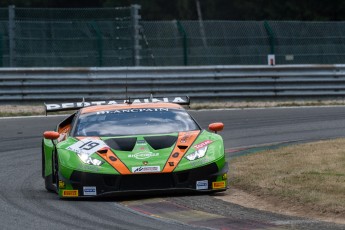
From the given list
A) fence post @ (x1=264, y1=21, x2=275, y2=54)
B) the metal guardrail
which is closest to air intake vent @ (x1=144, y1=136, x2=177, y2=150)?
the metal guardrail

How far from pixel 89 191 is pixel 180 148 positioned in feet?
3.89

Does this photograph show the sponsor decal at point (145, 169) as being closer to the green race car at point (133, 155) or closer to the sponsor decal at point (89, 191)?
the green race car at point (133, 155)

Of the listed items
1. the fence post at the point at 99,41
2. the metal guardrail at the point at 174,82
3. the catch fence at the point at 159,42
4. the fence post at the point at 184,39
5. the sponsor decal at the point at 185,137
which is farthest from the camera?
the fence post at the point at 184,39

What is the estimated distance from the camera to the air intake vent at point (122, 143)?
38.0 feet

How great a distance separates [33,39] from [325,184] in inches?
654

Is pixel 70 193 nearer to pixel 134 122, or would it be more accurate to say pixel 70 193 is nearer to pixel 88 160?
pixel 88 160

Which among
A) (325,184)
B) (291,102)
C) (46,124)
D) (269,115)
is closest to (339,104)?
(291,102)

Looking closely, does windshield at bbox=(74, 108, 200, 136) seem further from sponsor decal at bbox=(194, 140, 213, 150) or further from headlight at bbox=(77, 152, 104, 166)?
headlight at bbox=(77, 152, 104, 166)

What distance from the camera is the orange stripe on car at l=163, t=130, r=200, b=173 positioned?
1120cm

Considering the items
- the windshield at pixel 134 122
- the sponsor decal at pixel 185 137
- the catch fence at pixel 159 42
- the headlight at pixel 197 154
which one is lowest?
the headlight at pixel 197 154

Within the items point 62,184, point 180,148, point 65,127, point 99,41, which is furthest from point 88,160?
point 99,41

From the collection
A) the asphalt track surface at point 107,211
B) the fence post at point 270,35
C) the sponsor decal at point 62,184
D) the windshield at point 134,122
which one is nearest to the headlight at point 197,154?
the asphalt track surface at point 107,211

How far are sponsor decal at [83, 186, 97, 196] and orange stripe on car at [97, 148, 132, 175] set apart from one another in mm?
338

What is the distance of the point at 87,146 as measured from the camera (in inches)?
462
